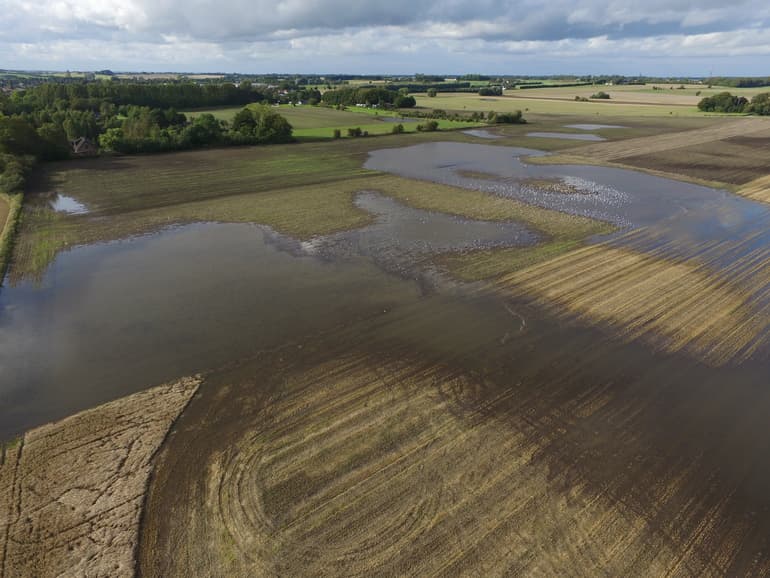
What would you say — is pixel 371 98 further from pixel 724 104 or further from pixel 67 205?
pixel 67 205

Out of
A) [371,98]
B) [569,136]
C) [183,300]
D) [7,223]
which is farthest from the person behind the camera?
[371,98]

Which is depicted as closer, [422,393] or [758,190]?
[422,393]

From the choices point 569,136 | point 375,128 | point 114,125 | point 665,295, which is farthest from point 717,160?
point 114,125

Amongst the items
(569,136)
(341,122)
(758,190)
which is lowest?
(758,190)

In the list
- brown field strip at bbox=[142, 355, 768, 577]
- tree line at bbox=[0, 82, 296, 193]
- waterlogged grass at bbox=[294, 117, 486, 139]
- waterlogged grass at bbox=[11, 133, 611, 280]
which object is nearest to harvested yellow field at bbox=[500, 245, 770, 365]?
waterlogged grass at bbox=[11, 133, 611, 280]

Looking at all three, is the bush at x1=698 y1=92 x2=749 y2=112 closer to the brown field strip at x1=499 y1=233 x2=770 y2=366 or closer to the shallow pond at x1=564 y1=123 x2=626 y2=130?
the shallow pond at x1=564 y1=123 x2=626 y2=130

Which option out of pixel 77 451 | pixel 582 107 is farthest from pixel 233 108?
pixel 77 451

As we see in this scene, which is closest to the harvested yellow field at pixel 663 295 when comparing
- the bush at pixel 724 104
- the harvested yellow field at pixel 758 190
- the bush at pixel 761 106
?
the harvested yellow field at pixel 758 190
